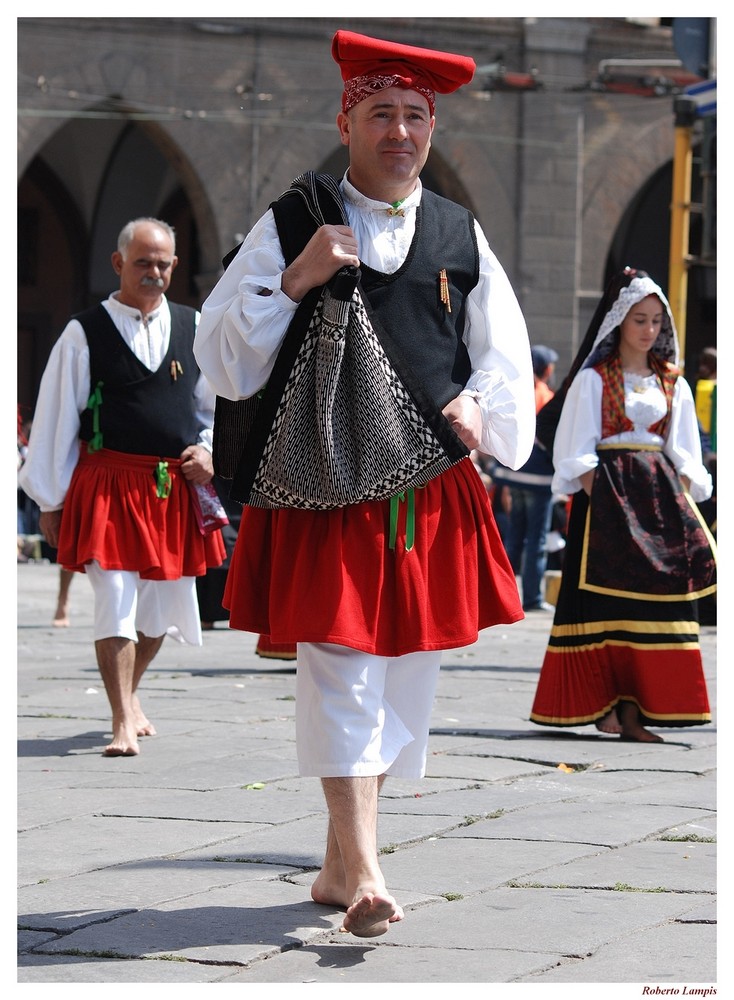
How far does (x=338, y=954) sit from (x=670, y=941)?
0.74 metres

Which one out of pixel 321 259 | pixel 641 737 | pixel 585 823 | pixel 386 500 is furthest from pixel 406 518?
pixel 641 737

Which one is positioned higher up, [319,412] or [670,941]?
[319,412]

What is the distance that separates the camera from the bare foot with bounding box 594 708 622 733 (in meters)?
7.12

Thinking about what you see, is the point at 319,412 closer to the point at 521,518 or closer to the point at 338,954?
the point at 338,954

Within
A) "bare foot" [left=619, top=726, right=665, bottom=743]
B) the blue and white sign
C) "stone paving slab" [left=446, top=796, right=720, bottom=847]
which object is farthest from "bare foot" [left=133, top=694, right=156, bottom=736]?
the blue and white sign

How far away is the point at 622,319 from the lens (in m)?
7.20

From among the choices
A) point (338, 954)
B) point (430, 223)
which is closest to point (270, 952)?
point (338, 954)

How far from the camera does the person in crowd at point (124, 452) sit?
21.4 ft

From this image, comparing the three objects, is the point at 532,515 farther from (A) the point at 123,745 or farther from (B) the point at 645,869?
(B) the point at 645,869

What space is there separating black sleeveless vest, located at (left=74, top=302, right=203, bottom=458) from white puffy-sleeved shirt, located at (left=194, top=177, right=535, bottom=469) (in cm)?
261

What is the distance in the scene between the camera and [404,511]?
13.1ft

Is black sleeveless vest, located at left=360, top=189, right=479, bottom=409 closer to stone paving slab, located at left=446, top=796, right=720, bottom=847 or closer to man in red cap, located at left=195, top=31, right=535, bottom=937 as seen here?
man in red cap, located at left=195, top=31, right=535, bottom=937

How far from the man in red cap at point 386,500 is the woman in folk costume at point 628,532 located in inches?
118

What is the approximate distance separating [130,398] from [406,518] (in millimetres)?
2871
